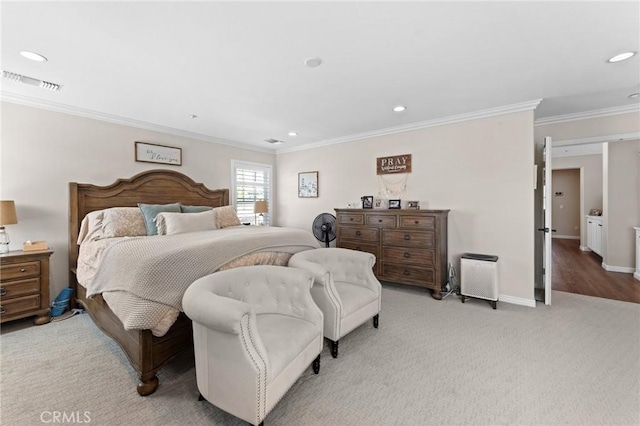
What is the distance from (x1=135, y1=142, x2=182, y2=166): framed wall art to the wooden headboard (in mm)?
188

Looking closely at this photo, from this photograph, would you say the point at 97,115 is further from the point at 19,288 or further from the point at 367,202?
the point at 367,202

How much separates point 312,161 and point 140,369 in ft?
14.1

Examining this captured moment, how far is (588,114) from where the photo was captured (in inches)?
142

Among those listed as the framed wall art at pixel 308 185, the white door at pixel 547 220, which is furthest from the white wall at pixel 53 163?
the white door at pixel 547 220

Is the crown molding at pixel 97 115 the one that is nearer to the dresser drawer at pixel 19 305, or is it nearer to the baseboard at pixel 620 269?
the dresser drawer at pixel 19 305

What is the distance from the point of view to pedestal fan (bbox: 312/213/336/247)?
4895 millimetres

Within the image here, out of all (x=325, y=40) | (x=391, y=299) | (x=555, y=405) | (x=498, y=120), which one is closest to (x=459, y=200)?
(x=498, y=120)

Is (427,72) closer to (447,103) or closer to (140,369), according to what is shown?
(447,103)

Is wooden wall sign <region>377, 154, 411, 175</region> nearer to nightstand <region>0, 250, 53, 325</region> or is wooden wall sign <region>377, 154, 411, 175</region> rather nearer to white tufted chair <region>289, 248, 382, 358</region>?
white tufted chair <region>289, 248, 382, 358</region>

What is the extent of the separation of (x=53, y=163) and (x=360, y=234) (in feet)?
13.4

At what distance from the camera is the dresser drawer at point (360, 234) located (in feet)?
13.5

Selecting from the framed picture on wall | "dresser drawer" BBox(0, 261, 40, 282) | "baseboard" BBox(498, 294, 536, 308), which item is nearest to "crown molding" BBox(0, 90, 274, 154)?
"dresser drawer" BBox(0, 261, 40, 282)

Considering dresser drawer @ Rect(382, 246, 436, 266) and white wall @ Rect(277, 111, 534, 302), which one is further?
dresser drawer @ Rect(382, 246, 436, 266)

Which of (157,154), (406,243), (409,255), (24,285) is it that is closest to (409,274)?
(409,255)
